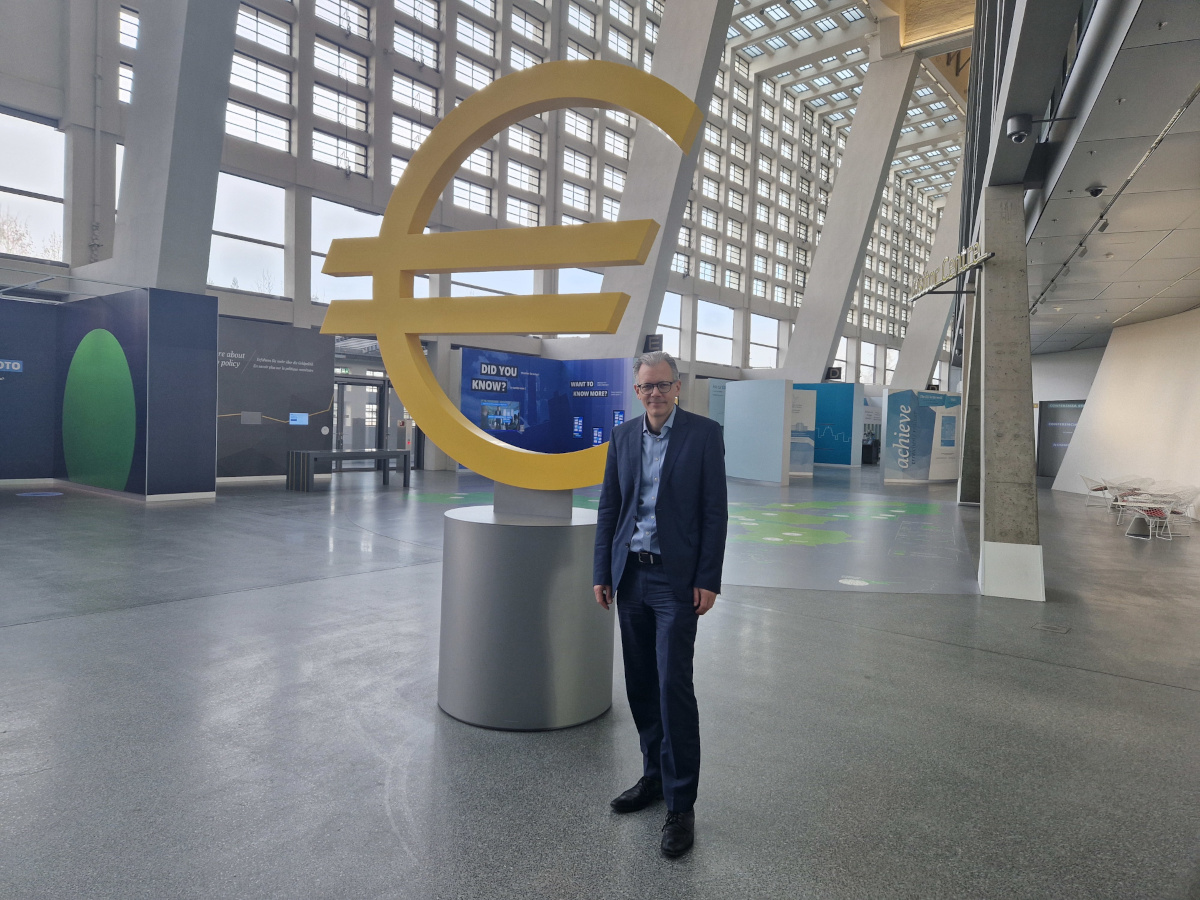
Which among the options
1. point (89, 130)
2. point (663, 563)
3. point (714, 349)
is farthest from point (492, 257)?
point (714, 349)

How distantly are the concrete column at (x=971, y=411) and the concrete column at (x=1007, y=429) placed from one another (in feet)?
13.9

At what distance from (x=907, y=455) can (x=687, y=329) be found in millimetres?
11288

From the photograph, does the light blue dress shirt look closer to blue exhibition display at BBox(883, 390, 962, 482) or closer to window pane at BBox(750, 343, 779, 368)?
blue exhibition display at BBox(883, 390, 962, 482)

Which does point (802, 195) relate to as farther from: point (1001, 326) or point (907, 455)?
point (1001, 326)

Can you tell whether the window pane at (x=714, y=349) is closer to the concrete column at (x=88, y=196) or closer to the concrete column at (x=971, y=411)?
the concrete column at (x=971, y=411)

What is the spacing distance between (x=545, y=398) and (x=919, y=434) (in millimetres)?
10302

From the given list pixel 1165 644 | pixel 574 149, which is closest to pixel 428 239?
pixel 1165 644

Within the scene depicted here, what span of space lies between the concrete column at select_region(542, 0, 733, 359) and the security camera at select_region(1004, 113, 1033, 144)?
9722 mm

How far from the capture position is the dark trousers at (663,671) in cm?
252

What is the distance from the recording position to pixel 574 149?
81.8ft

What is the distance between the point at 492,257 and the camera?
365 centimetres

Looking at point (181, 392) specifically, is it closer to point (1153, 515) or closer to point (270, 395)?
point (270, 395)

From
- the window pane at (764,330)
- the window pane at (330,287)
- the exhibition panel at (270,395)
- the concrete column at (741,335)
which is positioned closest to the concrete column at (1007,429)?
the exhibition panel at (270,395)

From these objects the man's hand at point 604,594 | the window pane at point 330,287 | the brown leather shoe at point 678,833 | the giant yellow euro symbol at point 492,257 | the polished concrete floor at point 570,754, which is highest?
the window pane at point 330,287
